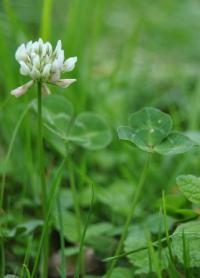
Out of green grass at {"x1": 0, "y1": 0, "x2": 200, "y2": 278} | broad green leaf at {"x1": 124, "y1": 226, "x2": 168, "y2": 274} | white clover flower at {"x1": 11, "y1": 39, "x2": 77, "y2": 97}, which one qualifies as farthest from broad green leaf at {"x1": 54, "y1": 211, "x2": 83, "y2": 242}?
white clover flower at {"x1": 11, "y1": 39, "x2": 77, "y2": 97}

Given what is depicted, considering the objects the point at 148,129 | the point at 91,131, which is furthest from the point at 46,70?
the point at 91,131

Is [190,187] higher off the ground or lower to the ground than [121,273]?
higher

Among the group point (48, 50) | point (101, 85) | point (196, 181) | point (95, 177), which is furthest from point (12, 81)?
point (196, 181)

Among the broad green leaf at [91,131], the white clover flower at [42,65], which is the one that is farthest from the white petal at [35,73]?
the broad green leaf at [91,131]

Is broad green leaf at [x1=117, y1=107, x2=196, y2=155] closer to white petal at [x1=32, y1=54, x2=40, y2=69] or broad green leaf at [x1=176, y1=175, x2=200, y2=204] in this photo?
broad green leaf at [x1=176, y1=175, x2=200, y2=204]

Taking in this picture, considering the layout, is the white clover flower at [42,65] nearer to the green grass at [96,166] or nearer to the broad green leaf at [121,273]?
the green grass at [96,166]

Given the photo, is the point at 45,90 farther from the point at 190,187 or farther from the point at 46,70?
the point at 190,187

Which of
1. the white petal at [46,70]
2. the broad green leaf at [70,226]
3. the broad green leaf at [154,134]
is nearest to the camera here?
the white petal at [46,70]
